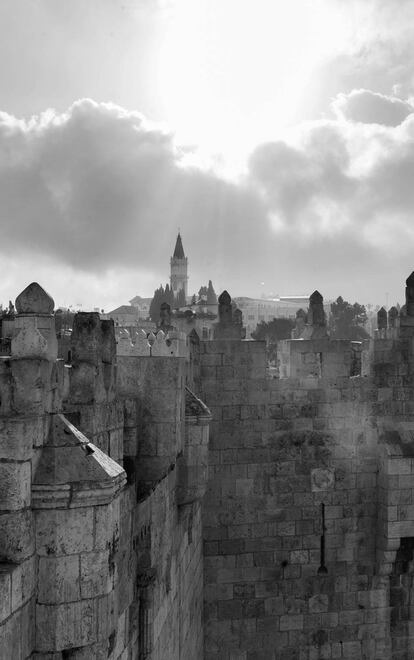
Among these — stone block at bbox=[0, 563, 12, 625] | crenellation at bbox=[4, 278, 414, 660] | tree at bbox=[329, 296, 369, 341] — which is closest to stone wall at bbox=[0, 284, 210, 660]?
stone block at bbox=[0, 563, 12, 625]

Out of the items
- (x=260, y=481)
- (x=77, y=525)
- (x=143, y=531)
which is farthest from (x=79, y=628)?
(x=260, y=481)

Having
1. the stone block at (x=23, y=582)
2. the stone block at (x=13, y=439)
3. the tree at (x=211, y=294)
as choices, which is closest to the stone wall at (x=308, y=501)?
the stone block at (x=23, y=582)

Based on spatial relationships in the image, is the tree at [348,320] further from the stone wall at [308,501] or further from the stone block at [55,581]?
the stone block at [55,581]

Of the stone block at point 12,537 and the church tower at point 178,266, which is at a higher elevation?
the church tower at point 178,266

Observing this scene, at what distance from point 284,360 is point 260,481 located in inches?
86.1

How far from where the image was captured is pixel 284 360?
12664mm

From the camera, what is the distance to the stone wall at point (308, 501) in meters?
12.2

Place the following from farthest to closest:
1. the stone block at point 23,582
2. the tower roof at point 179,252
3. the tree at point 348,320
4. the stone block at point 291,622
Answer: the tower roof at point 179,252 → the tree at point 348,320 → the stone block at point 291,622 → the stone block at point 23,582

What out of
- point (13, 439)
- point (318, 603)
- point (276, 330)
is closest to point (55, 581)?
point (13, 439)

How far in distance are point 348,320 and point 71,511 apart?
6659cm

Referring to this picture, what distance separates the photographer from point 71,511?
16.1 ft

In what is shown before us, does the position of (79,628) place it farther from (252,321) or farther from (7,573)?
(252,321)

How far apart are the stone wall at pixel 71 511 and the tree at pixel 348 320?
55.5 m

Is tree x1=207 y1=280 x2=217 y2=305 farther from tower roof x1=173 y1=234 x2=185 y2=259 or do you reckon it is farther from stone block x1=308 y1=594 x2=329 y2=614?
stone block x1=308 y1=594 x2=329 y2=614
